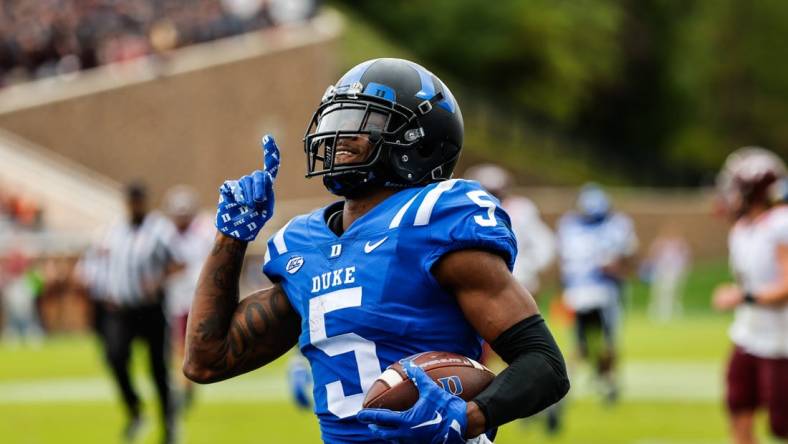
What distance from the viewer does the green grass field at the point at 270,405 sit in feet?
34.2

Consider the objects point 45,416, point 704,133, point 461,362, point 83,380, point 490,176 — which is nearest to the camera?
point 461,362

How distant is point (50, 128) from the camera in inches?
997

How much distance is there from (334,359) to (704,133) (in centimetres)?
4448

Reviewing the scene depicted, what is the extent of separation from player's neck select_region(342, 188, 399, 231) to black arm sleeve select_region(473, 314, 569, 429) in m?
0.52

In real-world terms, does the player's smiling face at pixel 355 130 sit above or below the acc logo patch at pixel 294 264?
above

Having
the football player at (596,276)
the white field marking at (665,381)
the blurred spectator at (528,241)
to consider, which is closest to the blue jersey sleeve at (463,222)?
the blurred spectator at (528,241)

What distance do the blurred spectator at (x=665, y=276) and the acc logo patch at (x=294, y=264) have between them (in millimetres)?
24632

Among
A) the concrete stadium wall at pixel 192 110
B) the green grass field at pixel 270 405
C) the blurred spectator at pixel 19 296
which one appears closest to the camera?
the green grass field at pixel 270 405

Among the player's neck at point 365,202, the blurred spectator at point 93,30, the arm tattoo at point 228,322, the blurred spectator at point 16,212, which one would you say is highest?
the blurred spectator at point 93,30

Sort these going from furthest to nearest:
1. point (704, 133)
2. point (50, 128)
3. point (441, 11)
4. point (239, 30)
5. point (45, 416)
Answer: point (704, 133) < point (441, 11) < point (239, 30) < point (50, 128) < point (45, 416)

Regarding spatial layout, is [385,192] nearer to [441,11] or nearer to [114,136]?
[114,136]

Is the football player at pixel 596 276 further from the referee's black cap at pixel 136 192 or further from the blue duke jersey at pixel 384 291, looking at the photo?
the blue duke jersey at pixel 384 291

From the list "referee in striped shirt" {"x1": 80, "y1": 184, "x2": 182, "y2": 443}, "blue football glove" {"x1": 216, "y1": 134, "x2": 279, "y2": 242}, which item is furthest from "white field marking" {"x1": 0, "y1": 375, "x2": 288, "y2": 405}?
"blue football glove" {"x1": 216, "y1": 134, "x2": 279, "y2": 242}

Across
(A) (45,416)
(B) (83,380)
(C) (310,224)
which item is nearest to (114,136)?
(B) (83,380)
